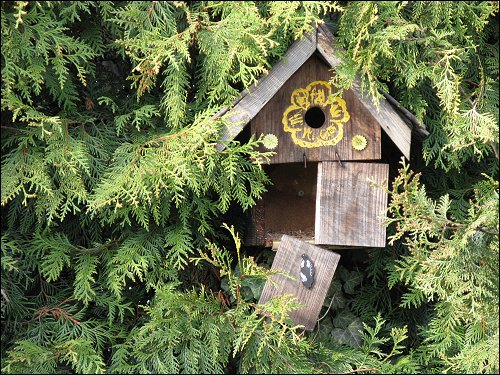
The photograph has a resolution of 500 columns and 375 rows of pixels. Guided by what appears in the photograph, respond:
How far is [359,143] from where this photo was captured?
8.79ft

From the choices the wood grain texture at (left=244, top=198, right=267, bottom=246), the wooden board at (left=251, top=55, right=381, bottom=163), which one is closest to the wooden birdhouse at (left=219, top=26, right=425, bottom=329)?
the wooden board at (left=251, top=55, right=381, bottom=163)

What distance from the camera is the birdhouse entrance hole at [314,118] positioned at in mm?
2844

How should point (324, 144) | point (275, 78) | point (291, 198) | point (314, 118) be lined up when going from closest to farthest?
→ point (275, 78) < point (324, 144) < point (314, 118) < point (291, 198)

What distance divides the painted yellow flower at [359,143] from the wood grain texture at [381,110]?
0.09 meters

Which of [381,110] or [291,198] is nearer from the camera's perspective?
[381,110]

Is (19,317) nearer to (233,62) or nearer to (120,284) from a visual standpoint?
(120,284)

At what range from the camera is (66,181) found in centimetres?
261

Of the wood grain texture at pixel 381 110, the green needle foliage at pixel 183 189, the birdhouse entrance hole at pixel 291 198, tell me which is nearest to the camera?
the green needle foliage at pixel 183 189

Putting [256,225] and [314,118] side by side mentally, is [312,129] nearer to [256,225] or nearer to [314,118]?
[314,118]

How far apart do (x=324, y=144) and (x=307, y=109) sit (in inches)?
5.4

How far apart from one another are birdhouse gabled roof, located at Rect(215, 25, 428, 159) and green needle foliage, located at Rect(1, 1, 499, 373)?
44 millimetres

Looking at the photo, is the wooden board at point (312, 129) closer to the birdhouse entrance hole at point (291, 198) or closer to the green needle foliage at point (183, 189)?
the green needle foliage at point (183, 189)

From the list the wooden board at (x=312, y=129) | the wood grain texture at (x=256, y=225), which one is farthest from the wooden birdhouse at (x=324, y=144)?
the wood grain texture at (x=256, y=225)

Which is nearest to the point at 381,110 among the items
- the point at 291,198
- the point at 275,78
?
the point at 275,78
